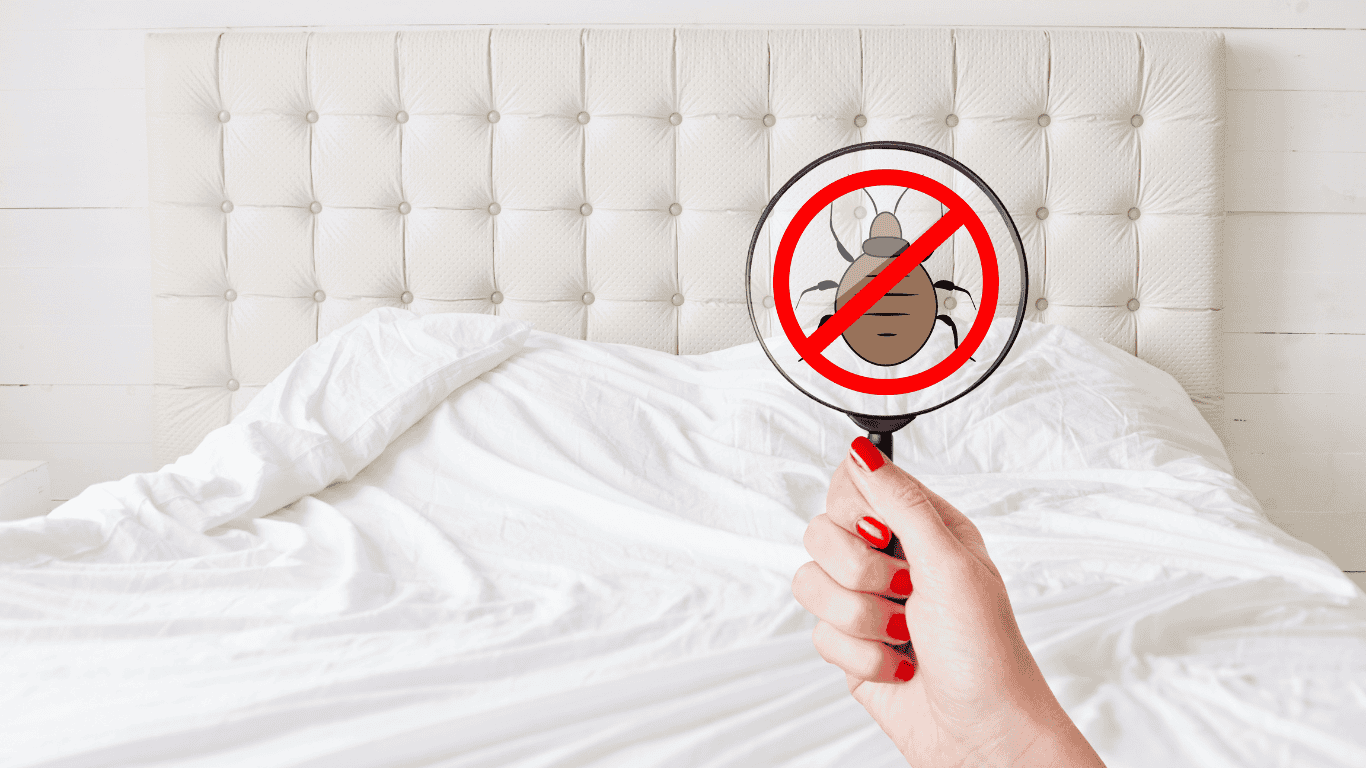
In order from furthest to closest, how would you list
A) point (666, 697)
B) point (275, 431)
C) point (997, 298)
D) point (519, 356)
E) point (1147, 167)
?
point (1147, 167), point (519, 356), point (275, 431), point (666, 697), point (997, 298)

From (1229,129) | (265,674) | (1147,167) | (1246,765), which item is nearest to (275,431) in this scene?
(265,674)

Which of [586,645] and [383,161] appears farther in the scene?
[383,161]

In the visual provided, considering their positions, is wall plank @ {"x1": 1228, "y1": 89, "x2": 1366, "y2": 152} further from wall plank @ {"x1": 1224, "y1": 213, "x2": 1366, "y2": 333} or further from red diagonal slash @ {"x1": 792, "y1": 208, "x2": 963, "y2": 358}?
red diagonal slash @ {"x1": 792, "y1": 208, "x2": 963, "y2": 358}

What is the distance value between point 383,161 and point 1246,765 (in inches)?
60.3

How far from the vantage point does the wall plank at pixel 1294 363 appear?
156 cm

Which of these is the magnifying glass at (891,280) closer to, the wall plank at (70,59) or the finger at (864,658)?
the finger at (864,658)

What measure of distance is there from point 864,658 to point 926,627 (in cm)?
5

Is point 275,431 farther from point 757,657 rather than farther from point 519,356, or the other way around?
point 757,657

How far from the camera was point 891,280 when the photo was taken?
0.51 meters

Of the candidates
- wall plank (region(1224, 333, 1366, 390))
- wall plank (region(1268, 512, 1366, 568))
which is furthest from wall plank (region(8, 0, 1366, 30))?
wall plank (region(1268, 512, 1366, 568))

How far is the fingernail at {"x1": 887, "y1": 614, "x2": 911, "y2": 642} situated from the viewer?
53cm

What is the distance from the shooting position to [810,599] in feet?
1.82

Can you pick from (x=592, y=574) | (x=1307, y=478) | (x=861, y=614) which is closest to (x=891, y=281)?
(x=861, y=614)

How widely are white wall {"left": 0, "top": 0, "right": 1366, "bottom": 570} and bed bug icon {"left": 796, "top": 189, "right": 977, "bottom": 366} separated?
3.90ft
